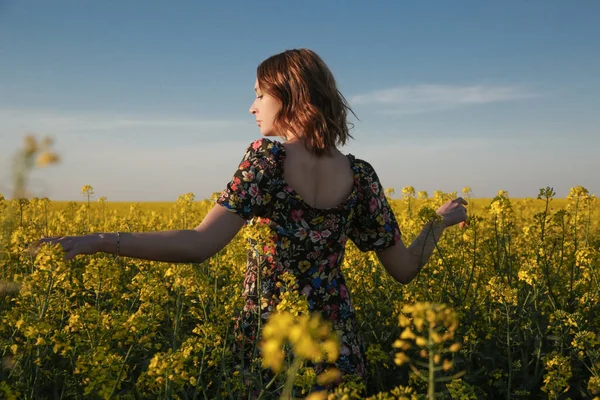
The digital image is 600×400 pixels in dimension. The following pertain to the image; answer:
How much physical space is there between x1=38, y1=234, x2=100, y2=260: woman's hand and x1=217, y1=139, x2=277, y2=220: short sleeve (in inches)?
19.6

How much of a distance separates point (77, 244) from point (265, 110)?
0.99 m

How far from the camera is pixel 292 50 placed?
8.28 ft

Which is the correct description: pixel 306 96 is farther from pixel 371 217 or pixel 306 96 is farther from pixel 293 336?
pixel 293 336

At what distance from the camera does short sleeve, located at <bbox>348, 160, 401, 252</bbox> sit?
2570mm

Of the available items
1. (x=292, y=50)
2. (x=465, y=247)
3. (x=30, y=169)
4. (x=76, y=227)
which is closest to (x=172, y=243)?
(x=292, y=50)

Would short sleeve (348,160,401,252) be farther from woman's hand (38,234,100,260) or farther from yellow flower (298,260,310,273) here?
woman's hand (38,234,100,260)

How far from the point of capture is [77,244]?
195cm

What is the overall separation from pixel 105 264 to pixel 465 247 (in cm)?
370

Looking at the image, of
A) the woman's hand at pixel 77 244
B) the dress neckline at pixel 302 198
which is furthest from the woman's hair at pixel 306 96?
the woman's hand at pixel 77 244

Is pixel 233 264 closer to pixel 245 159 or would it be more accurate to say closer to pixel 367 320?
pixel 367 320

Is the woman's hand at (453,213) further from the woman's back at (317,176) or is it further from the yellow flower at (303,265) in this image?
the yellow flower at (303,265)

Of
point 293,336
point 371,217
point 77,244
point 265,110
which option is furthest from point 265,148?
point 293,336

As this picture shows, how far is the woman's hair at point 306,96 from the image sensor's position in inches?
94.3

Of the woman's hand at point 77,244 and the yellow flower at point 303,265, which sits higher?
the woman's hand at point 77,244
